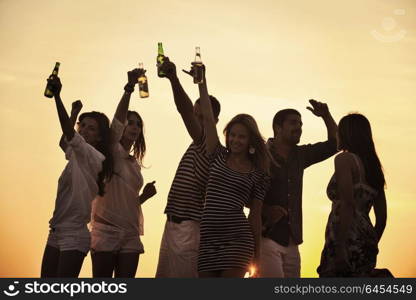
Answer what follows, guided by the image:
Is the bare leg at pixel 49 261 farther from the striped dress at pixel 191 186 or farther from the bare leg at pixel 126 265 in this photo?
the striped dress at pixel 191 186

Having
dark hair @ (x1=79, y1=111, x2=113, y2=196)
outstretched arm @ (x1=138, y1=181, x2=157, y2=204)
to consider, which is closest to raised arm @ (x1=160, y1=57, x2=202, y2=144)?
dark hair @ (x1=79, y1=111, x2=113, y2=196)

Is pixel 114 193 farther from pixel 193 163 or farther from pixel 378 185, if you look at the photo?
pixel 378 185

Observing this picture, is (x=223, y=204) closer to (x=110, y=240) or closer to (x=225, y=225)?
(x=225, y=225)

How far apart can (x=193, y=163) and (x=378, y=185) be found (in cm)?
162

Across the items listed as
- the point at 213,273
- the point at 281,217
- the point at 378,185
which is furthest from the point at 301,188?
the point at 213,273

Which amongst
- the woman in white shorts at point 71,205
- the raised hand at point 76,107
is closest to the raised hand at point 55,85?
the woman in white shorts at point 71,205

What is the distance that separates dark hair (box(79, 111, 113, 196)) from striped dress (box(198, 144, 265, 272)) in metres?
1.53

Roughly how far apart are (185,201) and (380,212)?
1.70 metres

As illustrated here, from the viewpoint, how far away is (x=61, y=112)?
6344 millimetres

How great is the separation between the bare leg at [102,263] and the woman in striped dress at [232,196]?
1.52 meters

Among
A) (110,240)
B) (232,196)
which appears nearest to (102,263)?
(110,240)

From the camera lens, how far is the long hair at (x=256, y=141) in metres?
6.52

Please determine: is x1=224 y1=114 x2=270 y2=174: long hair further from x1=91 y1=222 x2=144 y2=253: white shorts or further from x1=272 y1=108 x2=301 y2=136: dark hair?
x1=91 y1=222 x2=144 y2=253: white shorts

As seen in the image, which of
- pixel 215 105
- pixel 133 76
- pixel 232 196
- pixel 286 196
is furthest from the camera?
pixel 133 76
